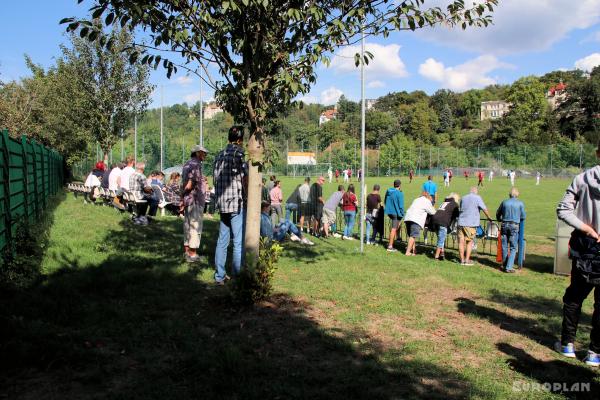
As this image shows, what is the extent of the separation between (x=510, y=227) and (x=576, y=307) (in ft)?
19.1

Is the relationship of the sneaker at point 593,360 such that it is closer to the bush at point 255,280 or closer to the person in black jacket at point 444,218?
the bush at point 255,280

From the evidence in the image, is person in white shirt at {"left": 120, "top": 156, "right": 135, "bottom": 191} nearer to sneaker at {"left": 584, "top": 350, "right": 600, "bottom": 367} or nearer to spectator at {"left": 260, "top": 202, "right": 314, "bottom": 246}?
spectator at {"left": 260, "top": 202, "right": 314, "bottom": 246}

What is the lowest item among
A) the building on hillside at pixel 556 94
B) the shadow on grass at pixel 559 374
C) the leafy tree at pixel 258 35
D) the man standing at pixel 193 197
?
the shadow on grass at pixel 559 374

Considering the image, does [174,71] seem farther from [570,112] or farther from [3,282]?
[570,112]

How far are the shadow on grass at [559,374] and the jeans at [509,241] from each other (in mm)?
5525

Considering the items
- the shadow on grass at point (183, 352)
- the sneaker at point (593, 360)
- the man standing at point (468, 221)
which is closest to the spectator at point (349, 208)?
the man standing at point (468, 221)

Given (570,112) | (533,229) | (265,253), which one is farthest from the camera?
(570,112)

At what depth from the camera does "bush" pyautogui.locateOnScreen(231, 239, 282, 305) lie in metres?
5.11

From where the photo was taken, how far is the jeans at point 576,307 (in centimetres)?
409

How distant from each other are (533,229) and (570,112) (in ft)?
265

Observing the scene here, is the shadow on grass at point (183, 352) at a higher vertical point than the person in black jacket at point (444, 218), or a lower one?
lower

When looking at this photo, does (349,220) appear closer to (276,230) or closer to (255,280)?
(276,230)

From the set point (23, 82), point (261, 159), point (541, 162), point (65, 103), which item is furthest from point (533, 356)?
point (541, 162)

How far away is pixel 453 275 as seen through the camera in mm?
8008
